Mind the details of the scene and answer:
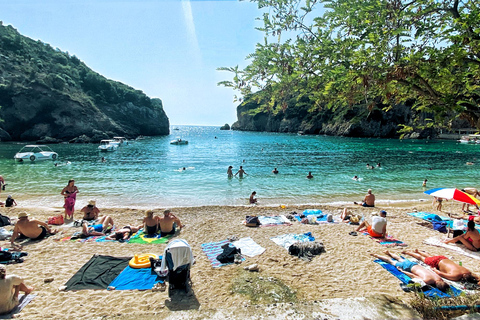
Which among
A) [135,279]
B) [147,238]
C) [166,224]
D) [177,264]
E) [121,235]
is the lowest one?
[147,238]

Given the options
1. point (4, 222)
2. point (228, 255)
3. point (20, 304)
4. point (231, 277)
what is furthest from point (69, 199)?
point (231, 277)

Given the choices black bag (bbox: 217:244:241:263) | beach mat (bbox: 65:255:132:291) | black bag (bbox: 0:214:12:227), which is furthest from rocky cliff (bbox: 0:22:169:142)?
black bag (bbox: 217:244:241:263)

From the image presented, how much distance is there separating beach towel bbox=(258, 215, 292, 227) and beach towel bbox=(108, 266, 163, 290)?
5682 mm

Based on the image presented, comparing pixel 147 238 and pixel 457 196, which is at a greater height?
pixel 457 196

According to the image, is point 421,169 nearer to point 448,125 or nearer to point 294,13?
point 448,125

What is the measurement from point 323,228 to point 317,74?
7.47 metres

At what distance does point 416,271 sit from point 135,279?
22.9ft

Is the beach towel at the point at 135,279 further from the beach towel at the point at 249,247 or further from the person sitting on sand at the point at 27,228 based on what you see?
the person sitting on sand at the point at 27,228

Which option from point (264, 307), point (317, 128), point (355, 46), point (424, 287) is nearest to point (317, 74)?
point (355, 46)

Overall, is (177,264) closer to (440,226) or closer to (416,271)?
(416,271)

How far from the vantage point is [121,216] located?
1260 centimetres

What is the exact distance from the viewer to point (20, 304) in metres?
5.23

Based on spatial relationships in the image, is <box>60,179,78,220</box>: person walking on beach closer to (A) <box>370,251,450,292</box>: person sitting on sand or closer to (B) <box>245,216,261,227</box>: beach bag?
(B) <box>245,216,261,227</box>: beach bag

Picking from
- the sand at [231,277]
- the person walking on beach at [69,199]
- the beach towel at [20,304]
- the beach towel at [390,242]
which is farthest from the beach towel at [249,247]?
the person walking on beach at [69,199]
